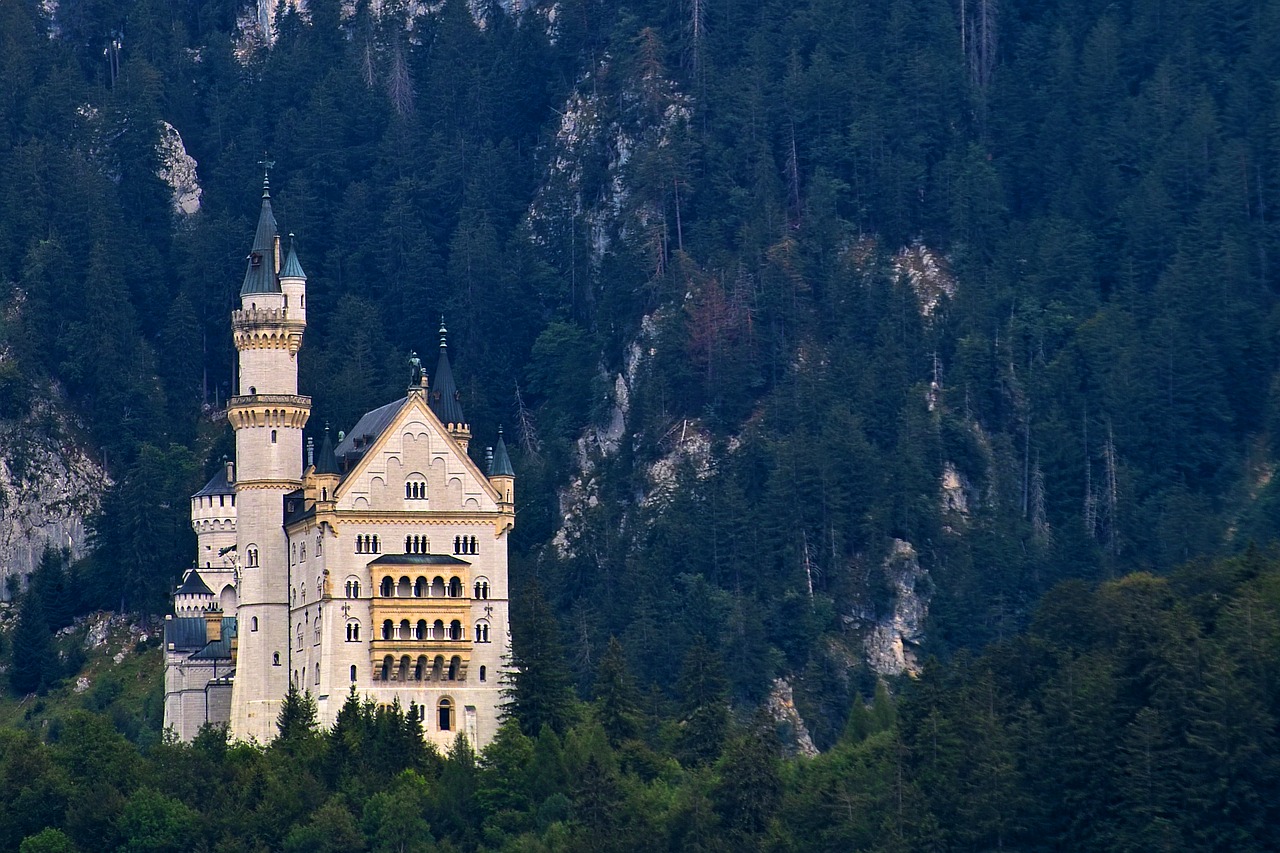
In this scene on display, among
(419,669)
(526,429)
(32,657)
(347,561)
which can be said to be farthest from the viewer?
(526,429)

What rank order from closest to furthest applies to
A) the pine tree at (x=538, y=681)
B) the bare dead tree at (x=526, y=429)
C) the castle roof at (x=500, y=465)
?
A: the pine tree at (x=538, y=681), the castle roof at (x=500, y=465), the bare dead tree at (x=526, y=429)

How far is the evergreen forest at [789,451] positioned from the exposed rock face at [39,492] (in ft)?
1.63

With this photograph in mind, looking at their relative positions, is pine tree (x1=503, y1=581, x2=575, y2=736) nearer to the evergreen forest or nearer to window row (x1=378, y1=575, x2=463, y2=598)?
the evergreen forest

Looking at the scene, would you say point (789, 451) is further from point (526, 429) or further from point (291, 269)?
point (291, 269)

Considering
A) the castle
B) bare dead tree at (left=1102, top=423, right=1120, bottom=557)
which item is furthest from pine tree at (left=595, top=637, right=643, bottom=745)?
bare dead tree at (left=1102, top=423, right=1120, bottom=557)

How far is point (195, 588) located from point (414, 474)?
53.4 ft

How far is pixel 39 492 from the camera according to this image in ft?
621

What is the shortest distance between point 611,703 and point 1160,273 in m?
48.4

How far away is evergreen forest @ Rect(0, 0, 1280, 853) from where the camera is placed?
140500 millimetres

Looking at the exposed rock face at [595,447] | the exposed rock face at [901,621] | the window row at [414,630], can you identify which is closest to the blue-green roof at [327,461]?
the window row at [414,630]

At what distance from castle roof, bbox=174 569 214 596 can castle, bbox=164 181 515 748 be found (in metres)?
6.63

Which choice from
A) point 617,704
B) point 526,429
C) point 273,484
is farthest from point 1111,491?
point 273,484

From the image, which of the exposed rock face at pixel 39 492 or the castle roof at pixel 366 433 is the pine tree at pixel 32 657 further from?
the castle roof at pixel 366 433

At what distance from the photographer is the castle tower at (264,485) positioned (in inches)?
6029
